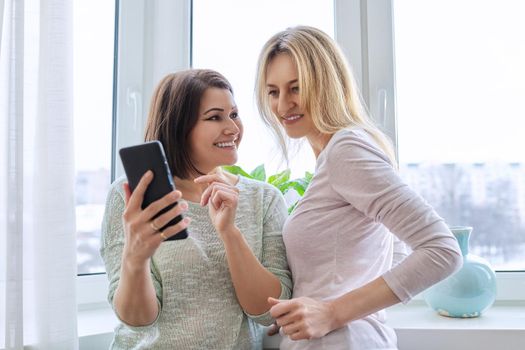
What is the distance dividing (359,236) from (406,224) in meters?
0.13

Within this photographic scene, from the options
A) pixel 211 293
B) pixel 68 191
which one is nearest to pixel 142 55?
pixel 68 191

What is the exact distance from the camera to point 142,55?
1.85 m

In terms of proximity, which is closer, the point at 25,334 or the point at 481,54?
the point at 25,334

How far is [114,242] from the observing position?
4.11ft

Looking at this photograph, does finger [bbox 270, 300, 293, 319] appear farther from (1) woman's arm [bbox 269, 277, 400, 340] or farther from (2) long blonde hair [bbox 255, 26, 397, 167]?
(2) long blonde hair [bbox 255, 26, 397, 167]

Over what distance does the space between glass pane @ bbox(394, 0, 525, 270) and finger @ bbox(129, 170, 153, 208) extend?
1.07 metres

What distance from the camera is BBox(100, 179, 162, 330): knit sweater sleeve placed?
1223mm

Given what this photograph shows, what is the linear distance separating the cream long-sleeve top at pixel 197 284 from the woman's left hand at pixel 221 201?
0.12 metres

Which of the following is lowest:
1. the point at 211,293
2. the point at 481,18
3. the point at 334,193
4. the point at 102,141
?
the point at 211,293

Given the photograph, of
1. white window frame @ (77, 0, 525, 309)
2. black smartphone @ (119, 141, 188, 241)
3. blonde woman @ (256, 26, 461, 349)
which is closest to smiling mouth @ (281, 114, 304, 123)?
blonde woman @ (256, 26, 461, 349)

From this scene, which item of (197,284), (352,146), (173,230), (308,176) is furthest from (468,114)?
(173,230)

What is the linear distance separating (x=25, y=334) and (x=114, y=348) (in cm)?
20

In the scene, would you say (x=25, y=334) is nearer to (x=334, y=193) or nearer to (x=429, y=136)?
(x=334, y=193)

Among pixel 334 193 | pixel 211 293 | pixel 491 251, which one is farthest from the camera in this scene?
pixel 491 251
